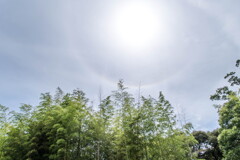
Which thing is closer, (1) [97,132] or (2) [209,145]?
(1) [97,132]

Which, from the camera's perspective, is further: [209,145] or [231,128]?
[209,145]

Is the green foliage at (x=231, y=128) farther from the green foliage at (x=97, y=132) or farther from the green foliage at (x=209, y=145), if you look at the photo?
the green foliage at (x=209, y=145)

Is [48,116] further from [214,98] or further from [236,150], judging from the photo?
[214,98]

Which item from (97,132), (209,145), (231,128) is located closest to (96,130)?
(97,132)

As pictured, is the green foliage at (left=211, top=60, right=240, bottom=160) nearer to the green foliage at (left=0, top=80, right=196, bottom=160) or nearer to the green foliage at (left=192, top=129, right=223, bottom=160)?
the green foliage at (left=0, top=80, right=196, bottom=160)

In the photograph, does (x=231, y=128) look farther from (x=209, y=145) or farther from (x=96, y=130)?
(x=209, y=145)

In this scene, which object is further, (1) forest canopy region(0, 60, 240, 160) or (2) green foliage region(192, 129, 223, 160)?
(2) green foliage region(192, 129, 223, 160)

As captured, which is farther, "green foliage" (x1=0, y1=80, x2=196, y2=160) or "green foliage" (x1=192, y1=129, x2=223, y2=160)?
"green foliage" (x1=192, y1=129, x2=223, y2=160)

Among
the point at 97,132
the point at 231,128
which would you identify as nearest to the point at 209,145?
the point at 231,128

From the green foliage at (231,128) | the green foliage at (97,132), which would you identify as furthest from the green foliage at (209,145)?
the green foliage at (97,132)

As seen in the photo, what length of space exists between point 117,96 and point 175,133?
3243 millimetres

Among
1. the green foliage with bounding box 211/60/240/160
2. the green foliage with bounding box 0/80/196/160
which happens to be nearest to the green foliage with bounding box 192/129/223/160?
the green foliage with bounding box 211/60/240/160

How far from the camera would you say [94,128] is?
20.5 ft

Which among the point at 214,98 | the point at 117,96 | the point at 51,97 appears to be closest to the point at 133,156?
the point at 117,96
